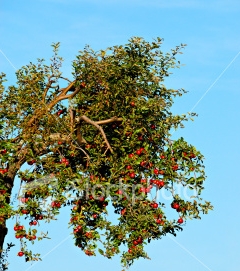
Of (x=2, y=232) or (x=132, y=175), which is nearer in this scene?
(x=132, y=175)

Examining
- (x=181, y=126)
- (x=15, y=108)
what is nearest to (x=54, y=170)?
(x=15, y=108)

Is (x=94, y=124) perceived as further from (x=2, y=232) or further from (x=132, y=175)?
(x=2, y=232)

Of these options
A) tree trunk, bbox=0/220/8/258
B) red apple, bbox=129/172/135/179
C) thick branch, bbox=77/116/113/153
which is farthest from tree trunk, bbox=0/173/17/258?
red apple, bbox=129/172/135/179

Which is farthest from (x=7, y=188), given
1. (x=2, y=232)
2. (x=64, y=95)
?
(x=64, y=95)

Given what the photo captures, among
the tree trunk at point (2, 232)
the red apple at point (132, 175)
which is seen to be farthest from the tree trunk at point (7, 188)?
the red apple at point (132, 175)

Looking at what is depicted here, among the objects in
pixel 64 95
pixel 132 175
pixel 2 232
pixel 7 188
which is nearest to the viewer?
pixel 132 175

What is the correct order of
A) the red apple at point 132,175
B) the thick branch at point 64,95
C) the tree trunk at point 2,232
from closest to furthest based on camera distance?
the red apple at point 132,175, the tree trunk at point 2,232, the thick branch at point 64,95

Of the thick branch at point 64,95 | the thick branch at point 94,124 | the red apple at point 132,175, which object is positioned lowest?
the red apple at point 132,175

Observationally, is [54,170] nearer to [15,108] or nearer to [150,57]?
[15,108]

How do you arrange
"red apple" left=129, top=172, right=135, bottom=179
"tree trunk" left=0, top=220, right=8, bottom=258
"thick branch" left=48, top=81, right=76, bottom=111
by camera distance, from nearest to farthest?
"red apple" left=129, top=172, right=135, bottom=179 < "tree trunk" left=0, top=220, right=8, bottom=258 < "thick branch" left=48, top=81, right=76, bottom=111

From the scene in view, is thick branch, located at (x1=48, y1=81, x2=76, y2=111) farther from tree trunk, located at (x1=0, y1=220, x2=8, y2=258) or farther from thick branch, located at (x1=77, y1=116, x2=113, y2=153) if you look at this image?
tree trunk, located at (x1=0, y1=220, x2=8, y2=258)

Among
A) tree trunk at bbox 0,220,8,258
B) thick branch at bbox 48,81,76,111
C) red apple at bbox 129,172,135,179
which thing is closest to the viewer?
red apple at bbox 129,172,135,179

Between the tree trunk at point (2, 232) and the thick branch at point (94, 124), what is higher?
the thick branch at point (94, 124)

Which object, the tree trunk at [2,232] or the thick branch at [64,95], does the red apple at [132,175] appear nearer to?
the thick branch at [64,95]
